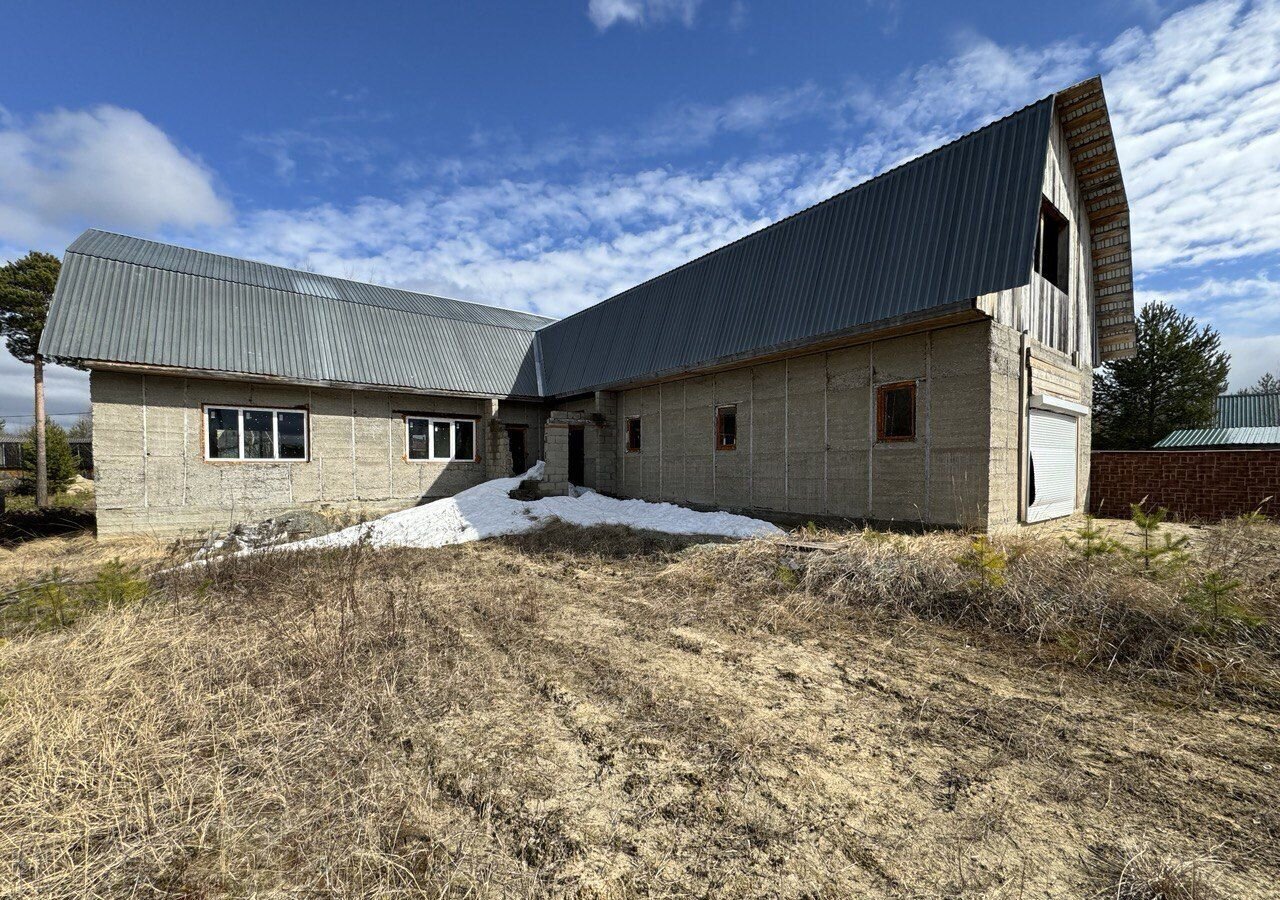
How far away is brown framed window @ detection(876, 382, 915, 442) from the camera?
9.77 meters

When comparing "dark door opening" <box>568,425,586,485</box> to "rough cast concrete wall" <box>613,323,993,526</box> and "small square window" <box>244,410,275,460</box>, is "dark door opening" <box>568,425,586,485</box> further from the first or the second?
"small square window" <box>244,410,275,460</box>

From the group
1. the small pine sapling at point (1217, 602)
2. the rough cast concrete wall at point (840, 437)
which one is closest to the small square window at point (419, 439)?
the rough cast concrete wall at point (840, 437)

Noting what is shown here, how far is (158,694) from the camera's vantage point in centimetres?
362

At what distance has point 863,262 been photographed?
1068 cm

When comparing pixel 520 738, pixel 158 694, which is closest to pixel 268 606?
pixel 158 694

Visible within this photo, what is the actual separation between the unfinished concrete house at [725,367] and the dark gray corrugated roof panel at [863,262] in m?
0.05

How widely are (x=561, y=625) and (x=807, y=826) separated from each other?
3629 millimetres

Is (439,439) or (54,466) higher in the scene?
(439,439)

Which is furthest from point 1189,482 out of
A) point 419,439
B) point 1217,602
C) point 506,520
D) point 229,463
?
point 229,463

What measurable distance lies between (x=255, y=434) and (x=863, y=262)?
15203 mm

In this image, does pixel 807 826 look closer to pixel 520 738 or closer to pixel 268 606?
pixel 520 738

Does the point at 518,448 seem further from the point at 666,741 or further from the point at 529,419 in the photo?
the point at 666,741

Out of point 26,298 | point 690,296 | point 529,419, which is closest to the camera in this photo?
point 690,296

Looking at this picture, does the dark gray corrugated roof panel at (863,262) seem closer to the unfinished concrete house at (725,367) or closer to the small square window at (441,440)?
the unfinished concrete house at (725,367)
